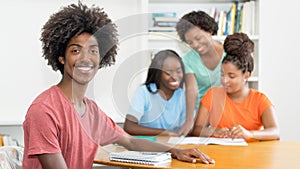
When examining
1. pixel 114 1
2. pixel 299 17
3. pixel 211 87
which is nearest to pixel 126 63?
pixel 211 87

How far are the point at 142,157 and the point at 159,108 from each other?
0.81ft

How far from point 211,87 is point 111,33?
1.84ft

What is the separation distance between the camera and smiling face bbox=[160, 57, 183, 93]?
83.8 inches

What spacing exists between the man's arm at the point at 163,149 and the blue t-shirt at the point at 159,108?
84 millimetres

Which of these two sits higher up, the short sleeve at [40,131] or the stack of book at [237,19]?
the stack of book at [237,19]

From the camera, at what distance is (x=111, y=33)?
199cm

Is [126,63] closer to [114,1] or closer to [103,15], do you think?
[103,15]

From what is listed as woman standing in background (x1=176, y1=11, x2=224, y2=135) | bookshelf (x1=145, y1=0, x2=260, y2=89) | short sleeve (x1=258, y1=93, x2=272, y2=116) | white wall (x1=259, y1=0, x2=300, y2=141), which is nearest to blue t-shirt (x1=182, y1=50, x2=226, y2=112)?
woman standing in background (x1=176, y1=11, x2=224, y2=135)

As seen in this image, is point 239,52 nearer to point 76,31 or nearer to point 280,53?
point 280,53

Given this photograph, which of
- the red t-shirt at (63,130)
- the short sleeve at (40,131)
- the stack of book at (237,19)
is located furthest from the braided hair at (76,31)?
the stack of book at (237,19)

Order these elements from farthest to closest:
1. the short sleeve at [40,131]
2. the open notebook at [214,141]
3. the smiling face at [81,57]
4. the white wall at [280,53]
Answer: the white wall at [280,53]
the open notebook at [214,141]
the smiling face at [81,57]
the short sleeve at [40,131]

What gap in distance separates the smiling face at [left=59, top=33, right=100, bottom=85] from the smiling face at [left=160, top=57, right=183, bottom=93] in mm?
305

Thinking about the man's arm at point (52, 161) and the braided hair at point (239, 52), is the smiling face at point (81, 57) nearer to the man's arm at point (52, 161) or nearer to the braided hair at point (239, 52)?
the man's arm at point (52, 161)

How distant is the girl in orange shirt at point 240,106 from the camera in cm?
270
